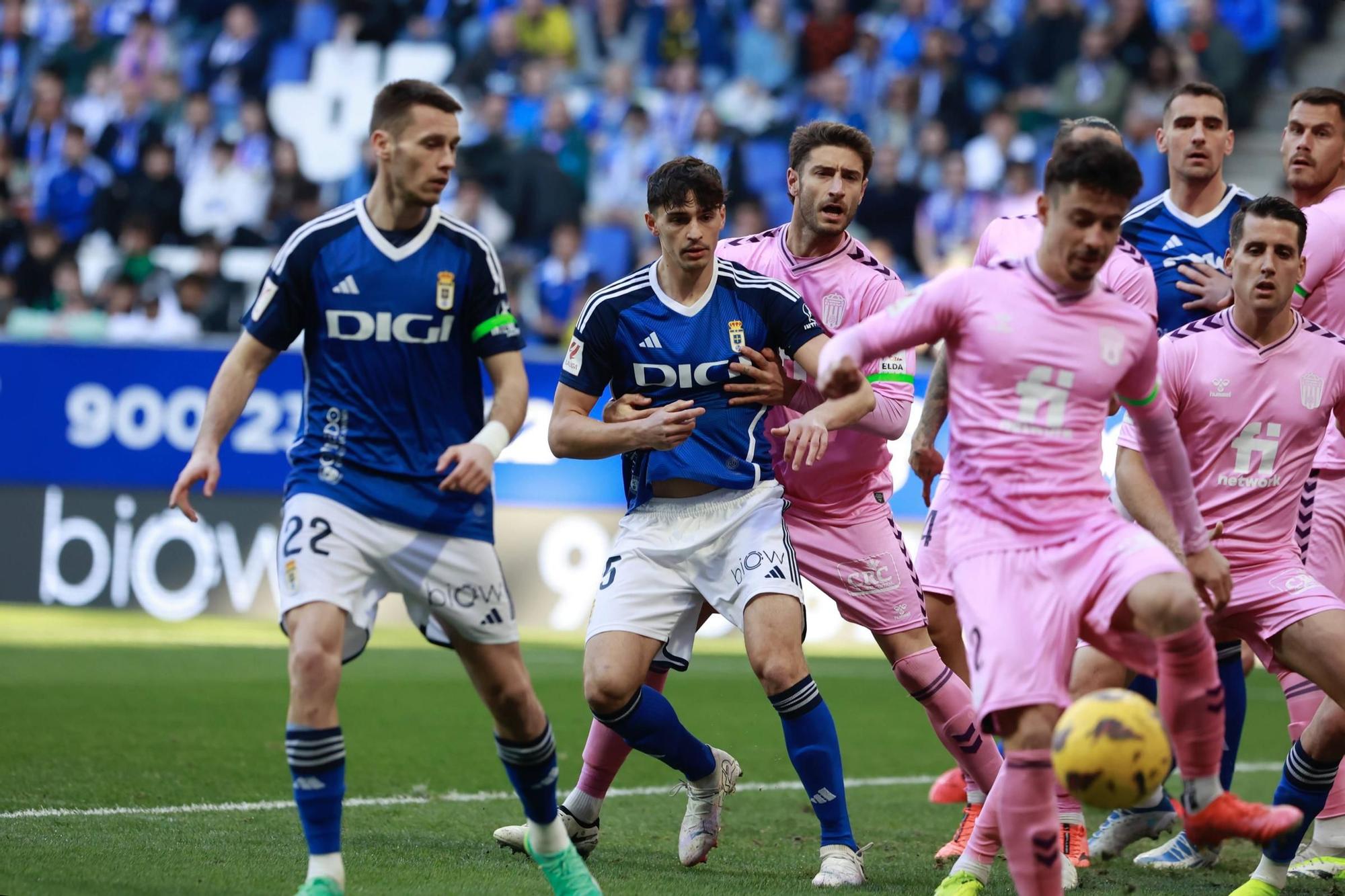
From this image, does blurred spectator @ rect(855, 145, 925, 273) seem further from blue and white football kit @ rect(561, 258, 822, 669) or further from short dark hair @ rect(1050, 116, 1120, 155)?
blue and white football kit @ rect(561, 258, 822, 669)

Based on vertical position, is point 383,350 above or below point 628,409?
above

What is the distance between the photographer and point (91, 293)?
16625 millimetres

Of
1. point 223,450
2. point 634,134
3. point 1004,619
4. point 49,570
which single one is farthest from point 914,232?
point 1004,619

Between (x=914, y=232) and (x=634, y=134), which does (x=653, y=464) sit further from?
(x=634, y=134)

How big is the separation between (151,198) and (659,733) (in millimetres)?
13069

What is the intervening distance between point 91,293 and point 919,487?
8.44 metres

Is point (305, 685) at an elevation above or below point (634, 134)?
below

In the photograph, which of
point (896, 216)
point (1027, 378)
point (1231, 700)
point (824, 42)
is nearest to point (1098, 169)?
point (1027, 378)

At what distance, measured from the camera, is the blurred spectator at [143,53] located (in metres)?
19.4

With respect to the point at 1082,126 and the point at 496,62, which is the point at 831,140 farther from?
the point at 496,62

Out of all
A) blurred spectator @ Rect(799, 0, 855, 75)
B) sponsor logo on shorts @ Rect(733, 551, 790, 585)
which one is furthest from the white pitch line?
blurred spectator @ Rect(799, 0, 855, 75)

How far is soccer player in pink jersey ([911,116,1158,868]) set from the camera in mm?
6039

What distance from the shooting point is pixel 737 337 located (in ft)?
20.4

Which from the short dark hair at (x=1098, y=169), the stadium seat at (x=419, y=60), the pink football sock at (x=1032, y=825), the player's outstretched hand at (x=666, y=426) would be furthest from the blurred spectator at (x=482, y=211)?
the pink football sock at (x=1032, y=825)
